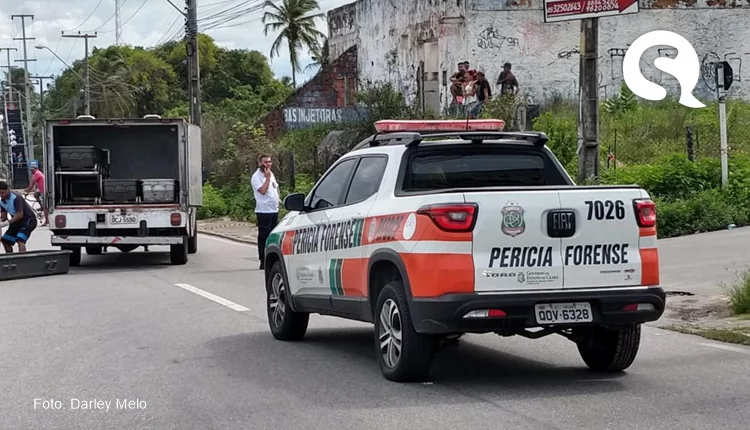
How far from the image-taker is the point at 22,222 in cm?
1945

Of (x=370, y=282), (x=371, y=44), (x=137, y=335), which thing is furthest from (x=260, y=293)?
(x=371, y=44)

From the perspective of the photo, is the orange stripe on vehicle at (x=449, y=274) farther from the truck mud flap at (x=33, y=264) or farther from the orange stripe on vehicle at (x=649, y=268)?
the truck mud flap at (x=33, y=264)

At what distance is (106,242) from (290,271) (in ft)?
31.6

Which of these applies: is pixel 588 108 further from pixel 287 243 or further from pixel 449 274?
pixel 449 274

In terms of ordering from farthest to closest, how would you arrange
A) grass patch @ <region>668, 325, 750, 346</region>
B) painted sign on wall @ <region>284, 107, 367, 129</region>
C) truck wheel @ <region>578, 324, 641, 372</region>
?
painted sign on wall @ <region>284, 107, 367, 129</region> < grass patch @ <region>668, 325, 750, 346</region> < truck wheel @ <region>578, 324, 641, 372</region>

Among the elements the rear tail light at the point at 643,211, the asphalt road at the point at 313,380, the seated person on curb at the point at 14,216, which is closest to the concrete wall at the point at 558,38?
the seated person on curb at the point at 14,216

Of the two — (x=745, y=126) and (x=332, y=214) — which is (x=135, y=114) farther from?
(x=332, y=214)

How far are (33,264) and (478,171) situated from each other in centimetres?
1095

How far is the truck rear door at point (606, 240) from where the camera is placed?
8.06m

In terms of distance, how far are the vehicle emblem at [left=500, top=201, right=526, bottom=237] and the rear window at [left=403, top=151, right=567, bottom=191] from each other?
112cm

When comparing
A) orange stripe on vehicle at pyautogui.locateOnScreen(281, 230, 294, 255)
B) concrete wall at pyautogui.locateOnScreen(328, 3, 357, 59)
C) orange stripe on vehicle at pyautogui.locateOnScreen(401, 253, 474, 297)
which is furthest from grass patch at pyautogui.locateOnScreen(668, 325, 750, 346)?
concrete wall at pyautogui.locateOnScreen(328, 3, 357, 59)

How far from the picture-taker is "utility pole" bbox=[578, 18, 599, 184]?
15562mm

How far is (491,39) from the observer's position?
36688 millimetres

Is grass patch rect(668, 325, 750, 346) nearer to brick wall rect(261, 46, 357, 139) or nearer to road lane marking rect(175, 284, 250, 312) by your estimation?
road lane marking rect(175, 284, 250, 312)
